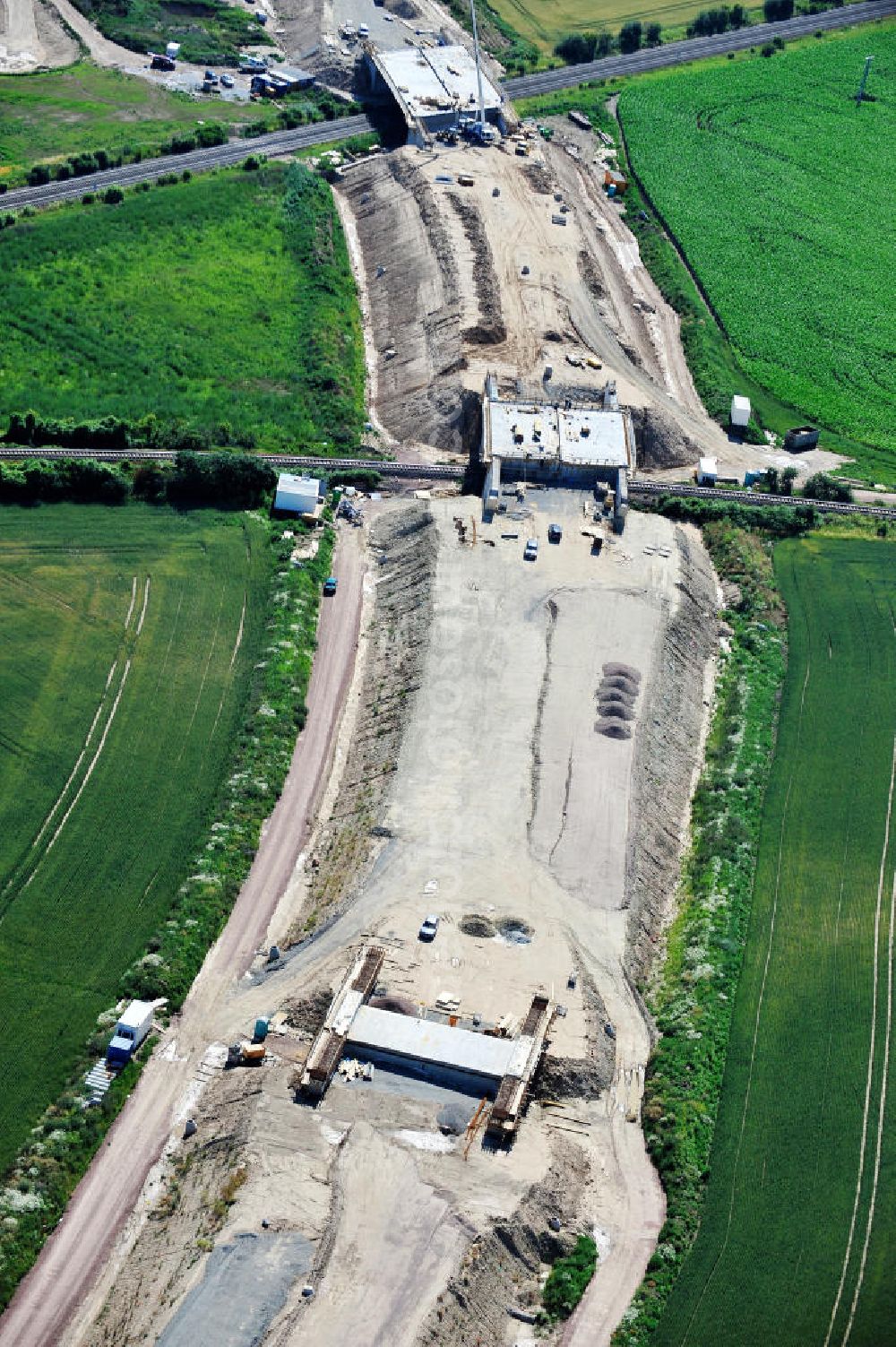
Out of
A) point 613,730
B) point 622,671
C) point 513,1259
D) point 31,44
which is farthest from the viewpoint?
point 31,44

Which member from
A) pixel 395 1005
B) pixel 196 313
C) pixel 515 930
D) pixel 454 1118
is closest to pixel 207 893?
pixel 395 1005

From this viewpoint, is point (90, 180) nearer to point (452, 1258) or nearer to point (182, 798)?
point (182, 798)

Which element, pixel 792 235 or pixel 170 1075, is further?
pixel 792 235

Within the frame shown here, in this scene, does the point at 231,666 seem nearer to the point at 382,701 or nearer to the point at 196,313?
the point at 382,701

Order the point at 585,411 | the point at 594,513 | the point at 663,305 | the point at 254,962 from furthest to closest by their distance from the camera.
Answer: the point at 663,305, the point at 585,411, the point at 594,513, the point at 254,962

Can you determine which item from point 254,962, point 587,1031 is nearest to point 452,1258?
point 587,1031

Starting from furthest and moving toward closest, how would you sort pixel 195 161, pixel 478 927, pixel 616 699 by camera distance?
pixel 195 161 → pixel 616 699 → pixel 478 927
